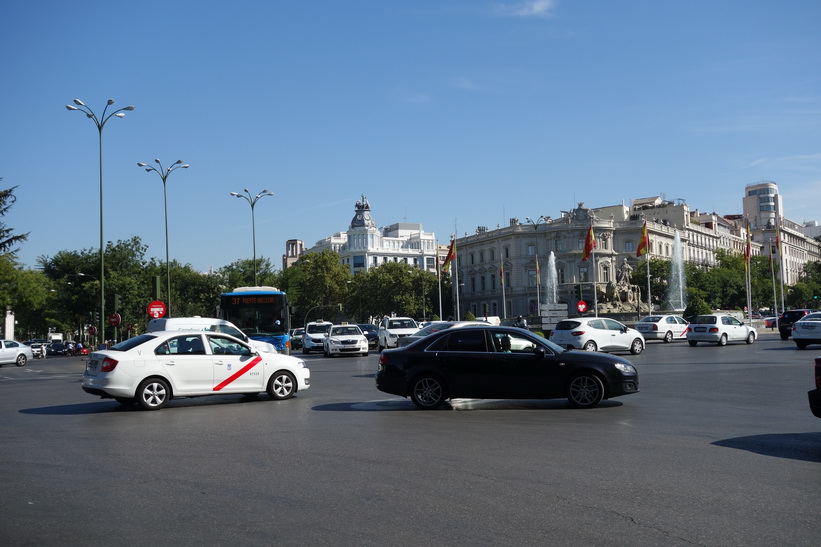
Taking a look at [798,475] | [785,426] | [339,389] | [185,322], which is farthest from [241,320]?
[798,475]

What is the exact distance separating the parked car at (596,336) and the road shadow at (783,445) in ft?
67.7

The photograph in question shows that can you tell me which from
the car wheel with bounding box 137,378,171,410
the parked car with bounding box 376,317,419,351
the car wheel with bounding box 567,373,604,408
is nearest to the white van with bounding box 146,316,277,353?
the car wheel with bounding box 137,378,171,410

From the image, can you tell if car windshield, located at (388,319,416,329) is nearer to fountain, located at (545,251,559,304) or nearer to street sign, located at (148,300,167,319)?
street sign, located at (148,300,167,319)

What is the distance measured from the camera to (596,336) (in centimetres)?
3172

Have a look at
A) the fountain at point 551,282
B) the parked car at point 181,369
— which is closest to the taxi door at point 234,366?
the parked car at point 181,369

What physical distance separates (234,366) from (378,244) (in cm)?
15727

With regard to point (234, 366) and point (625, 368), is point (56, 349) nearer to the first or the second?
point (234, 366)

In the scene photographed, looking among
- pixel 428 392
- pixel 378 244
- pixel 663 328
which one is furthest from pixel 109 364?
pixel 378 244

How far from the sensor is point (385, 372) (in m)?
14.5

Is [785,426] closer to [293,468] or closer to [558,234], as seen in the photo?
[293,468]

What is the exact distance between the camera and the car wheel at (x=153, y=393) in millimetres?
14641

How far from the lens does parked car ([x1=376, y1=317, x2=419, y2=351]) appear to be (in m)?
39.5

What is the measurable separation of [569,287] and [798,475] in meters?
104

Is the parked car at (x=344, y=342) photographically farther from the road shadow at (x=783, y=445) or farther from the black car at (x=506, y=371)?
the road shadow at (x=783, y=445)
